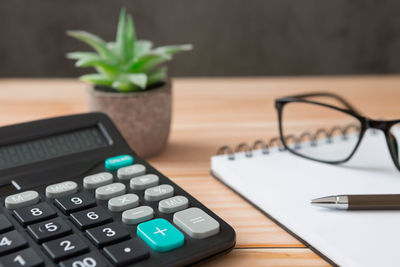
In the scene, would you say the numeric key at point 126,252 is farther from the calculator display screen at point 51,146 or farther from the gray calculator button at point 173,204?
the calculator display screen at point 51,146

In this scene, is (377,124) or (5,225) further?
(377,124)

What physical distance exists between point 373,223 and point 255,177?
124 mm

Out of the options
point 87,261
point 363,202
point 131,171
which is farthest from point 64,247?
point 363,202

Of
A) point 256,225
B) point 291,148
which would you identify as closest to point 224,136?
point 291,148

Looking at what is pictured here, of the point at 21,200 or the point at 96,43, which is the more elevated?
the point at 96,43

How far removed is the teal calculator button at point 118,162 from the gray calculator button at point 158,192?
0.05 metres

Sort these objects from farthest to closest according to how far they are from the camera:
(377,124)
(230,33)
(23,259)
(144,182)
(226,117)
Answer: (230,33)
(226,117)
(377,124)
(144,182)
(23,259)

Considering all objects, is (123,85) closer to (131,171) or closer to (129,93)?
(129,93)

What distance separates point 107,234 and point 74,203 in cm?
5

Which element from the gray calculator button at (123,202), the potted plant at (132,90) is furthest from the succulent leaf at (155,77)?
the gray calculator button at (123,202)

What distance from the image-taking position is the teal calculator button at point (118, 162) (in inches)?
17.9

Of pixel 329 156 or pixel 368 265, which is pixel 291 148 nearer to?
pixel 329 156

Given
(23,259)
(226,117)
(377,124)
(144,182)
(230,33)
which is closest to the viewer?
(23,259)

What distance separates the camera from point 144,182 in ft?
1.40
